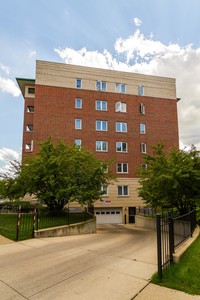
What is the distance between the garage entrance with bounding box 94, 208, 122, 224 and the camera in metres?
30.3

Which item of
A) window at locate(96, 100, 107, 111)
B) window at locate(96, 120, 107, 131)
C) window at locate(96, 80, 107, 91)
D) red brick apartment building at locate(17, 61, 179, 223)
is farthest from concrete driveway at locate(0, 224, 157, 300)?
window at locate(96, 80, 107, 91)

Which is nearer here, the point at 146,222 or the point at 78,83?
the point at 146,222

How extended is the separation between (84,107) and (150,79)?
443 inches

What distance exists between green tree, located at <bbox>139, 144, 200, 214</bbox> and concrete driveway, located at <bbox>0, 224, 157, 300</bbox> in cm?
645

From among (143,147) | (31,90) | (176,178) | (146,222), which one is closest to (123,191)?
(143,147)

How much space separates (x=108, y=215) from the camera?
3055cm

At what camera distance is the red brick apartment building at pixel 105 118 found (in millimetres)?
29734

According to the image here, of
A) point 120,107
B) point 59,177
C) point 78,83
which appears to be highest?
point 78,83

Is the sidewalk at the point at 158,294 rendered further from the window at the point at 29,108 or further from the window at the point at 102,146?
the window at the point at 29,108

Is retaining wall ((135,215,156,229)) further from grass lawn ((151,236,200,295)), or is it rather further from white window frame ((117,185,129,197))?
grass lawn ((151,236,200,295))

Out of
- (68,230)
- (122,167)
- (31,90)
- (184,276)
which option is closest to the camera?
(184,276)

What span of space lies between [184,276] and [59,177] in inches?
450

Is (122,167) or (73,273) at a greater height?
(122,167)

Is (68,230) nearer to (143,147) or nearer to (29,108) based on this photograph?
(143,147)
